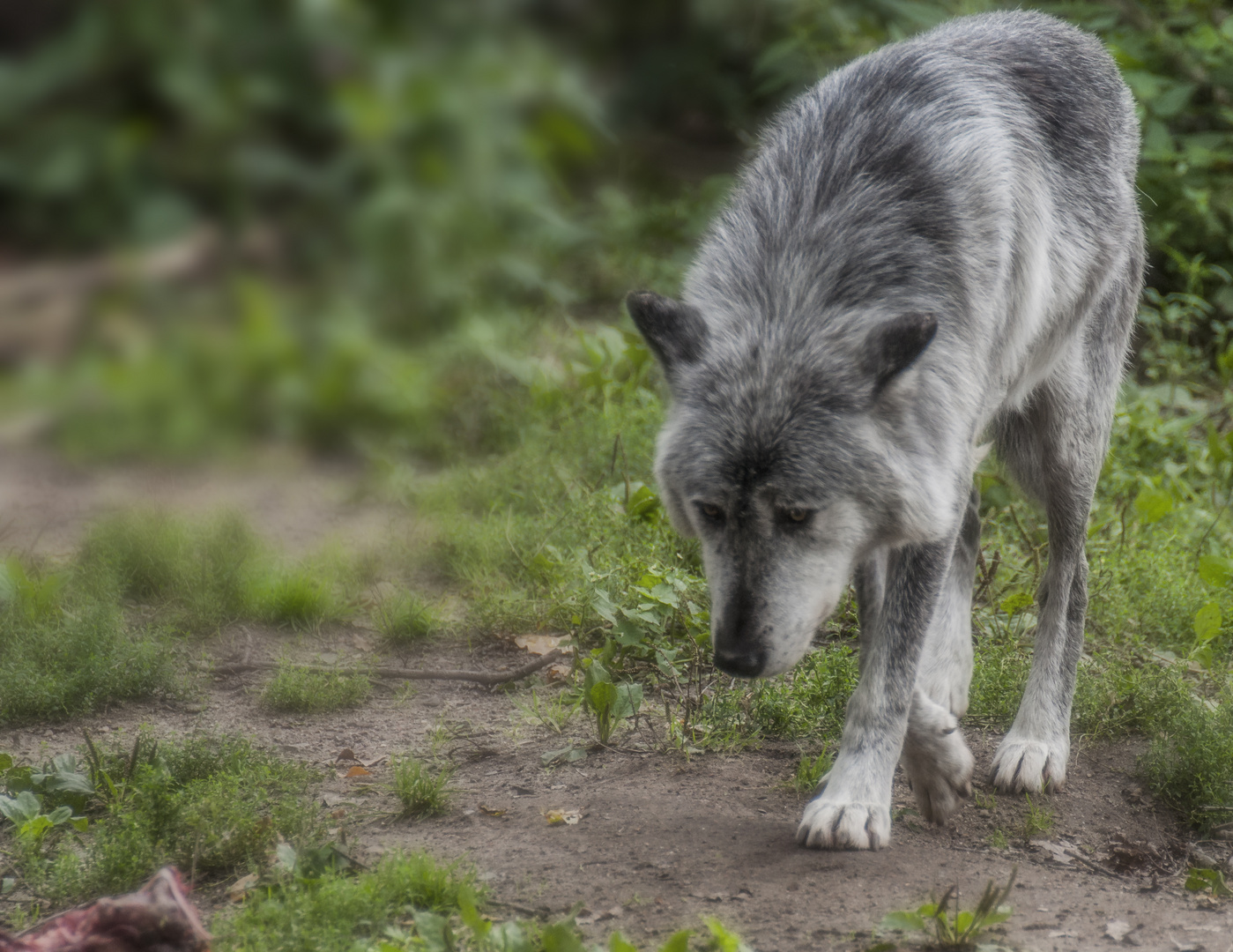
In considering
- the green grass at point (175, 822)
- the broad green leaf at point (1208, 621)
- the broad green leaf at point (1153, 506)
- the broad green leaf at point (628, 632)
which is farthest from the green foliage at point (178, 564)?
the broad green leaf at point (1153, 506)

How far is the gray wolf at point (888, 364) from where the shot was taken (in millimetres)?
3094

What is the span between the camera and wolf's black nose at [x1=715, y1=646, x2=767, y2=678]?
3064 mm

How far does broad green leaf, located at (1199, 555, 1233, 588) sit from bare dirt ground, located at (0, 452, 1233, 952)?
0.78 meters

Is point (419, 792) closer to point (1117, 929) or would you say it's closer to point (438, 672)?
point (438, 672)

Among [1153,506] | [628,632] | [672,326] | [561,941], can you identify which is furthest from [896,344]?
[1153,506]

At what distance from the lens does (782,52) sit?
7297mm

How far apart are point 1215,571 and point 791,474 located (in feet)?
7.21

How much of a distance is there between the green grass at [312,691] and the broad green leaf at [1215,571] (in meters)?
2.98

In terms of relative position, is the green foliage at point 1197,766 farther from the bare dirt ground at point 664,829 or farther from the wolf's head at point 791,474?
the wolf's head at point 791,474

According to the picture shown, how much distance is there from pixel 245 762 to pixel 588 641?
1.42 meters

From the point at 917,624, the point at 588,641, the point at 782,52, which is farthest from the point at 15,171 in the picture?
the point at 917,624

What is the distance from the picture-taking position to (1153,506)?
A: 4.92 m

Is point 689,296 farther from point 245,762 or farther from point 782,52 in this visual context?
point 782,52

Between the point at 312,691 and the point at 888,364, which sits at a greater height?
the point at 888,364
